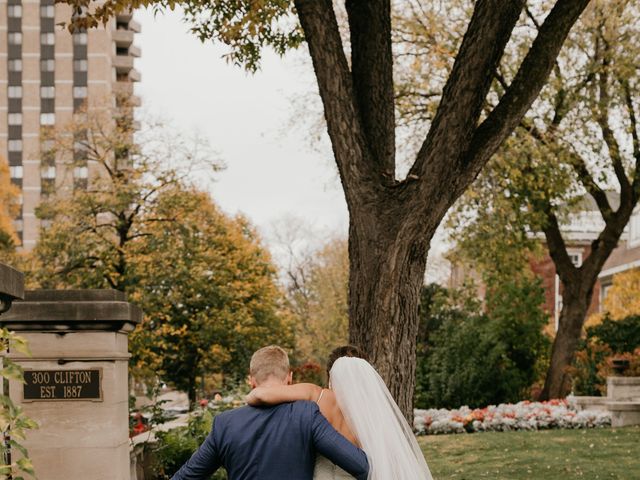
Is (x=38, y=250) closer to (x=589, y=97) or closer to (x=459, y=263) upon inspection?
(x=459, y=263)

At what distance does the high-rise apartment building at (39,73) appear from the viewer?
91375mm

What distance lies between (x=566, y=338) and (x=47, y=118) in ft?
252

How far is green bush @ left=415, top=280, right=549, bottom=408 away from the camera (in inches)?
973

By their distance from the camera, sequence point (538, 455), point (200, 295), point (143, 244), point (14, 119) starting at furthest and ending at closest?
point (14, 119) → point (200, 295) → point (143, 244) → point (538, 455)

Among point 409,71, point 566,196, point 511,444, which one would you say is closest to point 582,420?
point 511,444

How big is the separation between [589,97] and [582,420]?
7.40 metres

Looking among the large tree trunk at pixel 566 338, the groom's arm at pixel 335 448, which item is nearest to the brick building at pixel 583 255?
the large tree trunk at pixel 566 338

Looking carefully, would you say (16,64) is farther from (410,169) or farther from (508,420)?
(410,169)

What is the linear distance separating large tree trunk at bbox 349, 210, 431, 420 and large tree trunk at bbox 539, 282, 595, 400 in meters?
16.2

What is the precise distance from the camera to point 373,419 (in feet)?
16.9

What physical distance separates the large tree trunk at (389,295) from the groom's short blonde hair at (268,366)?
12.1 ft

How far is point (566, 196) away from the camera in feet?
77.0

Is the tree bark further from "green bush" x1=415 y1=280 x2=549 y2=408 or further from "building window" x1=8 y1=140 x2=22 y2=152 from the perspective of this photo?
"building window" x1=8 y1=140 x2=22 y2=152

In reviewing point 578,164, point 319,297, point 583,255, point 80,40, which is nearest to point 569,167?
point 578,164
